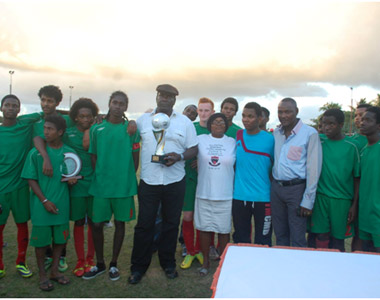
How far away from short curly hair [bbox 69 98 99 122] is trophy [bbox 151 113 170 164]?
2.95ft

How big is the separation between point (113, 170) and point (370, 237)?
110 inches

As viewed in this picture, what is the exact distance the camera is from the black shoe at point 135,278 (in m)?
3.70

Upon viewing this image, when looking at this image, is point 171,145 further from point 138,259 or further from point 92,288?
point 92,288

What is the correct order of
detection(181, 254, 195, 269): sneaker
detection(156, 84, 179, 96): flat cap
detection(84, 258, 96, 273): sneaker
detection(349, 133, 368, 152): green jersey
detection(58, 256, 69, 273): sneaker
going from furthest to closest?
1. detection(181, 254, 195, 269): sneaker
2. detection(58, 256, 69, 273): sneaker
3. detection(84, 258, 96, 273): sneaker
4. detection(156, 84, 179, 96): flat cap
5. detection(349, 133, 368, 152): green jersey

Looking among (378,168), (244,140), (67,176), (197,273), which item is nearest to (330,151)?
(378,168)

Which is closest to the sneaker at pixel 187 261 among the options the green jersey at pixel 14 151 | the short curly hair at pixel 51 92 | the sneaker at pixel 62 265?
the sneaker at pixel 62 265

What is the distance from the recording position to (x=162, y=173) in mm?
3680

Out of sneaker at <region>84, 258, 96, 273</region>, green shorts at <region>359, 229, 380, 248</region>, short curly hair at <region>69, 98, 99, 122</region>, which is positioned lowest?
sneaker at <region>84, 258, 96, 273</region>

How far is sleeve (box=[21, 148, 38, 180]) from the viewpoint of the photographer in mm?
3461

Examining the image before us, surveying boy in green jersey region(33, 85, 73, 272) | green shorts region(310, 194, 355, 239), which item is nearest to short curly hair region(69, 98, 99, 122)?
boy in green jersey region(33, 85, 73, 272)

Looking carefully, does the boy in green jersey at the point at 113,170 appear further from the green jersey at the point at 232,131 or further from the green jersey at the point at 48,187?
the green jersey at the point at 232,131

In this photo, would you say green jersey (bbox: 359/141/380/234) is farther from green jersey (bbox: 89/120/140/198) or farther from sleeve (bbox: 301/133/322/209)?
green jersey (bbox: 89/120/140/198)

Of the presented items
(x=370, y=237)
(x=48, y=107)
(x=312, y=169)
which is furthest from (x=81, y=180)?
(x=370, y=237)

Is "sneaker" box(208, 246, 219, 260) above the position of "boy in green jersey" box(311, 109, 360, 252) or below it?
below
